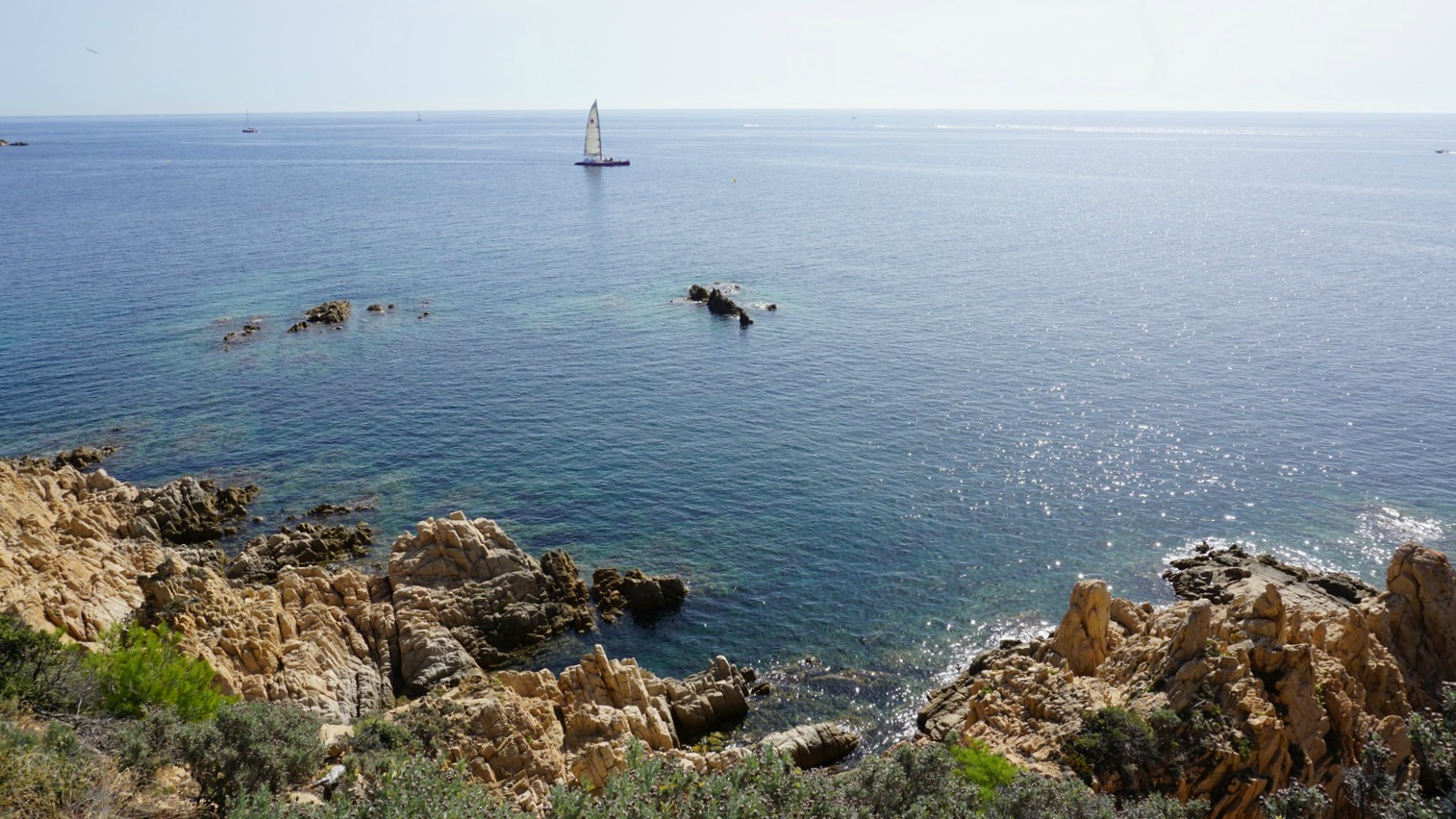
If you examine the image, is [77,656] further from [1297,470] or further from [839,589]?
[1297,470]

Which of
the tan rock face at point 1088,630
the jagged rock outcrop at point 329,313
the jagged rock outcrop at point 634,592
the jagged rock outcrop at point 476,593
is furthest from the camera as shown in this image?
the jagged rock outcrop at point 329,313

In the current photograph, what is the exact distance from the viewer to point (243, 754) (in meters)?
26.0

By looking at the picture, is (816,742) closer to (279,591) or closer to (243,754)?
(243,754)

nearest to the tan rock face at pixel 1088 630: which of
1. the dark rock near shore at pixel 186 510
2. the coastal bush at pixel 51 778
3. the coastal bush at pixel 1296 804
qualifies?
the coastal bush at pixel 1296 804

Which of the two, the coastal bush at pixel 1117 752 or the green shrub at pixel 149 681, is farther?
the coastal bush at pixel 1117 752

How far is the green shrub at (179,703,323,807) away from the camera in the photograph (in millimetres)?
25375

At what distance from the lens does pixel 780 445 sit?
74.1 m

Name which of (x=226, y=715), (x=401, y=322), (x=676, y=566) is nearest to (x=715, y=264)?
(x=401, y=322)

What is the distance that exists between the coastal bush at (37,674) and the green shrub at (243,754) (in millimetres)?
5927

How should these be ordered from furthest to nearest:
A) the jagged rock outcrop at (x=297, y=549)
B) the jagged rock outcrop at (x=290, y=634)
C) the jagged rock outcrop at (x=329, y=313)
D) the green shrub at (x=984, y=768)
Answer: the jagged rock outcrop at (x=329, y=313)
the jagged rock outcrop at (x=297, y=549)
the jagged rock outcrop at (x=290, y=634)
the green shrub at (x=984, y=768)

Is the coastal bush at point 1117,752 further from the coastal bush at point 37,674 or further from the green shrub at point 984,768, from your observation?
the coastal bush at point 37,674

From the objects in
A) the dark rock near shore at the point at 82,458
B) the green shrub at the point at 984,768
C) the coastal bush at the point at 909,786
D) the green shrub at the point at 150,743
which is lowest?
the green shrub at the point at 984,768

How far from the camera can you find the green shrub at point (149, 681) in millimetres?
30531

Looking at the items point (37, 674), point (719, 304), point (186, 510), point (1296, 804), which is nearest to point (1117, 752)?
point (1296, 804)
